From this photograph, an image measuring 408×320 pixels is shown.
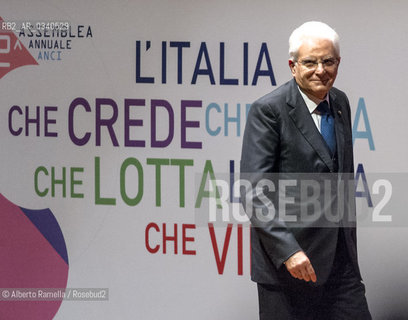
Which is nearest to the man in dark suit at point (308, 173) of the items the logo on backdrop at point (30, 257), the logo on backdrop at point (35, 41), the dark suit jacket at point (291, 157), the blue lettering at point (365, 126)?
the dark suit jacket at point (291, 157)

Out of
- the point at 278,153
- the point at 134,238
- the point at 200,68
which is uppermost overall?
the point at 200,68

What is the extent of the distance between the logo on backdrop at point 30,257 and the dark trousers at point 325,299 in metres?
1.55

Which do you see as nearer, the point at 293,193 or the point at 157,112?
the point at 293,193

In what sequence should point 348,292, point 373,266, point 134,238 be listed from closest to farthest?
point 348,292 → point 373,266 → point 134,238

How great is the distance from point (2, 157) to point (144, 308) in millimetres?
1154

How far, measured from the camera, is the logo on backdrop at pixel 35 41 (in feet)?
15.8

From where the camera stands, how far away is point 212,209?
464 cm

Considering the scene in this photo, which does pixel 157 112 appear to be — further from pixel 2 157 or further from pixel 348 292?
pixel 348 292

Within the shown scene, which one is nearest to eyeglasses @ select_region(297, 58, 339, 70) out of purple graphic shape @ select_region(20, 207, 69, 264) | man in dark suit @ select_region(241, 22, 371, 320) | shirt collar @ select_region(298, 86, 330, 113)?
man in dark suit @ select_region(241, 22, 371, 320)

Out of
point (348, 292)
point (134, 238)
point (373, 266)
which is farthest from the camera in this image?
point (134, 238)

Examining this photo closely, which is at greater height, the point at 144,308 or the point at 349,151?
the point at 349,151

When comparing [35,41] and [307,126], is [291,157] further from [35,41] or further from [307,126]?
[35,41]

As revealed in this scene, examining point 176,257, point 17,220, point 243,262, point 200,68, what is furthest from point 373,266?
point 17,220

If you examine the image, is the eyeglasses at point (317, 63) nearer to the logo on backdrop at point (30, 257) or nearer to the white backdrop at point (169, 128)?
the white backdrop at point (169, 128)
